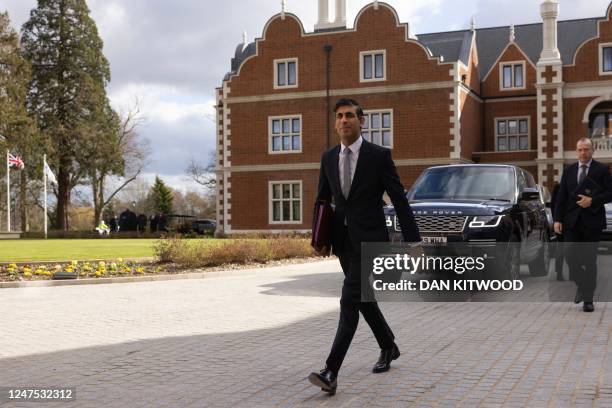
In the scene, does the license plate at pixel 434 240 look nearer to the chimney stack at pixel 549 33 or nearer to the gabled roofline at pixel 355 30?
the gabled roofline at pixel 355 30

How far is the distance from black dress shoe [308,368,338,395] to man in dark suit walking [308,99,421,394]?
26 cm

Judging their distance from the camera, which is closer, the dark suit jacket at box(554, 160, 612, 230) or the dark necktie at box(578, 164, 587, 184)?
the dark suit jacket at box(554, 160, 612, 230)

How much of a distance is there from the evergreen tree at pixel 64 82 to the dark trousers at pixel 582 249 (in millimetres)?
45503

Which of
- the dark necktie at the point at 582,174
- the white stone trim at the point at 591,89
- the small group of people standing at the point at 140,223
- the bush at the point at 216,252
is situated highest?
the white stone trim at the point at 591,89

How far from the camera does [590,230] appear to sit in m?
9.41

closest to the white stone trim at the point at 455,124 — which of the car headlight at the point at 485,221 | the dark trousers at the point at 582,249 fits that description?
the car headlight at the point at 485,221

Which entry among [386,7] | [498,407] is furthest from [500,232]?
[386,7]

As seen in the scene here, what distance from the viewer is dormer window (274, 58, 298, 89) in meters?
39.8

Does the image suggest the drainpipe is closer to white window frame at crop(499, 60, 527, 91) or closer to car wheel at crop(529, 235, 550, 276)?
white window frame at crop(499, 60, 527, 91)

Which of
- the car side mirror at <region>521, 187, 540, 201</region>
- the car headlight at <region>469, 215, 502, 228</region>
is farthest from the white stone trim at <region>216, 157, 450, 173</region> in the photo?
the car headlight at <region>469, 215, 502, 228</region>

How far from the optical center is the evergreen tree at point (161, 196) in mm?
92812

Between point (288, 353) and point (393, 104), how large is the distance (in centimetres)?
3159

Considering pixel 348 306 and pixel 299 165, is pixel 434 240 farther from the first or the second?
pixel 299 165

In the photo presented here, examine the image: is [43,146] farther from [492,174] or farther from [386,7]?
[492,174]
